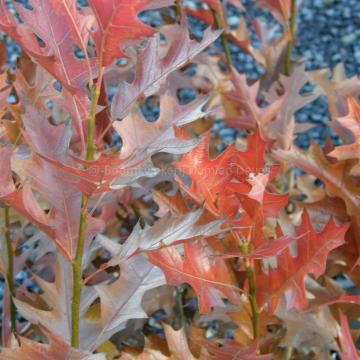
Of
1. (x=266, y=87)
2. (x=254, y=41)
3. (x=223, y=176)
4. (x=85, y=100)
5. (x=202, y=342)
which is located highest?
(x=85, y=100)

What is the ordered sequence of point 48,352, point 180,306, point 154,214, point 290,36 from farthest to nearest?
point 290,36
point 180,306
point 154,214
point 48,352

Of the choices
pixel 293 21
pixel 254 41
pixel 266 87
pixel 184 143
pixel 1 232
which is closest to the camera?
pixel 184 143

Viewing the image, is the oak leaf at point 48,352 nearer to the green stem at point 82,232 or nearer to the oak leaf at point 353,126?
the green stem at point 82,232

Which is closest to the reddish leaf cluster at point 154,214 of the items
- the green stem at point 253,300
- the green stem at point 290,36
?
the green stem at point 253,300

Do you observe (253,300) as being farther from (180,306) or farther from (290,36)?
(290,36)

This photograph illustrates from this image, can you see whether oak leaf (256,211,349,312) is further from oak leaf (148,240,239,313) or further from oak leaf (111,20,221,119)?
oak leaf (111,20,221,119)

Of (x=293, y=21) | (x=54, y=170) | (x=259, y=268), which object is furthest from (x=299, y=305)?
(x=293, y=21)

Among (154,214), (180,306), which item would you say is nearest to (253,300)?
(154,214)

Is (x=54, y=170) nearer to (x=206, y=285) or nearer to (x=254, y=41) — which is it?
(x=206, y=285)

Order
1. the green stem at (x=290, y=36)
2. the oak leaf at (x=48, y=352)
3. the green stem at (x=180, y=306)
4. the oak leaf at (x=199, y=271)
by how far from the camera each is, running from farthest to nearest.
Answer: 1. the green stem at (x=290, y=36)
2. the green stem at (x=180, y=306)
3. the oak leaf at (x=199, y=271)
4. the oak leaf at (x=48, y=352)

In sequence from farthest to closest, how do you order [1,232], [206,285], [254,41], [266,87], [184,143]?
[254,41], [266,87], [1,232], [206,285], [184,143]

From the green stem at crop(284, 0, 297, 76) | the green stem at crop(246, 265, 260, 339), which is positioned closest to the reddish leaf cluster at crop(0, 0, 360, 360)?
the green stem at crop(246, 265, 260, 339)
